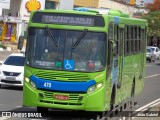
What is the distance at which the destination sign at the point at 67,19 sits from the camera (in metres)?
15.8

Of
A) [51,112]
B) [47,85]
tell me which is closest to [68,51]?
[47,85]

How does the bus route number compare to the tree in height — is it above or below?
above

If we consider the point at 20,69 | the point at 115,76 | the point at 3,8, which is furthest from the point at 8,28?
the point at 115,76

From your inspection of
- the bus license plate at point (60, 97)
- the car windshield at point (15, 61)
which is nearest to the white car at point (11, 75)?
the car windshield at point (15, 61)

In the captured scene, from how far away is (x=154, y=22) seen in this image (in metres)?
96.1

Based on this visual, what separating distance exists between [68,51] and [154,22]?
267 ft

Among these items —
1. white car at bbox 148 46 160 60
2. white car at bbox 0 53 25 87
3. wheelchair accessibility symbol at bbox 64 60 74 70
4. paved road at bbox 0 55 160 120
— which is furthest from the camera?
white car at bbox 148 46 160 60

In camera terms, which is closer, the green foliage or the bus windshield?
the bus windshield

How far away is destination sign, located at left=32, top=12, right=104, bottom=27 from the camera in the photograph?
1580 cm

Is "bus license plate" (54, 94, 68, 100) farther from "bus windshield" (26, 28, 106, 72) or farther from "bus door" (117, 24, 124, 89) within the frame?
"bus door" (117, 24, 124, 89)

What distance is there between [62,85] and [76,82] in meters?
0.35

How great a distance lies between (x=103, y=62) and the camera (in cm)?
1565

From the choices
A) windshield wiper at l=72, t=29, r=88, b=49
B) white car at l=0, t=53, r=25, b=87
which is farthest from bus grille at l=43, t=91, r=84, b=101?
white car at l=0, t=53, r=25, b=87

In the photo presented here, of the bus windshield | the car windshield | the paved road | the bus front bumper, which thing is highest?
the bus windshield
